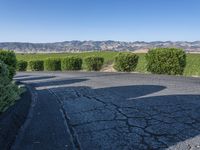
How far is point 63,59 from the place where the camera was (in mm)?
34812

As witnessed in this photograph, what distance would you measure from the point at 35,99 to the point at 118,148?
6136mm

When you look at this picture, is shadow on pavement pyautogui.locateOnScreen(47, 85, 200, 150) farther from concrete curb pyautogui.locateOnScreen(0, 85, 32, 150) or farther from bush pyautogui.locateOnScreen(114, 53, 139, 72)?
bush pyautogui.locateOnScreen(114, 53, 139, 72)

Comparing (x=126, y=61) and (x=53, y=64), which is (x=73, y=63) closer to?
(x=53, y=64)

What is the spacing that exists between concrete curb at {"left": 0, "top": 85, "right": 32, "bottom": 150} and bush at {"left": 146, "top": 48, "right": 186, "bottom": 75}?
14.5 metres

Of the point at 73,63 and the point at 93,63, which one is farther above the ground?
the point at 93,63

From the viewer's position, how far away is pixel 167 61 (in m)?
21.7

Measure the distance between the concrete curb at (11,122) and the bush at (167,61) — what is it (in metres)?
14.5

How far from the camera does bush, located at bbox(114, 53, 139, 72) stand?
2598 cm

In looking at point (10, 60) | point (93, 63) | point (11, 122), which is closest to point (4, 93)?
point (11, 122)

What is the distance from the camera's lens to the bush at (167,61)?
846 inches

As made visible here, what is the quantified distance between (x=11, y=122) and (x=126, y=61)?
65.8ft

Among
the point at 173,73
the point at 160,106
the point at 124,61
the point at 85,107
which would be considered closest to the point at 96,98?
the point at 85,107

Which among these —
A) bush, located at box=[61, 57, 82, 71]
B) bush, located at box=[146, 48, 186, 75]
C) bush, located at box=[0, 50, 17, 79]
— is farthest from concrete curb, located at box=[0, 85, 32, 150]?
bush, located at box=[61, 57, 82, 71]

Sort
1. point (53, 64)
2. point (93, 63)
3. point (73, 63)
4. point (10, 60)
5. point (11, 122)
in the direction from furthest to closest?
point (53, 64) → point (73, 63) → point (93, 63) → point (10, 60) → point (11, 122)
